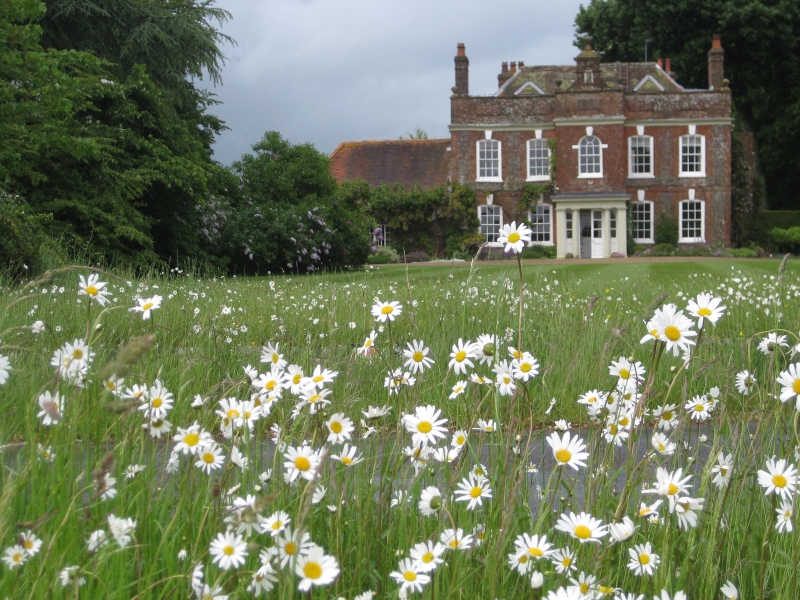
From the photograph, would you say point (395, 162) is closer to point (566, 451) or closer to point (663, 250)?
point (663, 250)

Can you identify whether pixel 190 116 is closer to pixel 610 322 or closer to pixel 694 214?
pixel 694 214

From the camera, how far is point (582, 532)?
1494mm

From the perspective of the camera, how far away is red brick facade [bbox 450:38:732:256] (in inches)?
1298

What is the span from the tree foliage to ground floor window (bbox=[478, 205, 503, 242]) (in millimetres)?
12742

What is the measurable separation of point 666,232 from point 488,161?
7.90 metres

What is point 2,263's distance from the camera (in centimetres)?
940

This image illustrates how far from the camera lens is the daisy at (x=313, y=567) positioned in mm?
1171

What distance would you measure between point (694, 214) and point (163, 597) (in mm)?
35089

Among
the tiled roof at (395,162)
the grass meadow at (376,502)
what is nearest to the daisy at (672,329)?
the grass meadow at (376,502)

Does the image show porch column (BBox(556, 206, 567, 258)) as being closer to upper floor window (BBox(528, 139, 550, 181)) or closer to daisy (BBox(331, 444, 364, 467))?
upper floor window (BBox(528, 139, 550, 181))

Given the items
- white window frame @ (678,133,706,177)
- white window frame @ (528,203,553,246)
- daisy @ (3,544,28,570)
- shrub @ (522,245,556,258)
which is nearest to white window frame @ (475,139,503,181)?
white window frame @ (528,203,553,246)

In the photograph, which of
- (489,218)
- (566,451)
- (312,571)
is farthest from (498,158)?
(312,571)

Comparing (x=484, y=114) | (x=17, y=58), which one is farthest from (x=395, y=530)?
(x=484, y=114)

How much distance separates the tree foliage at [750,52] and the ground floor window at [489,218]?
12.7m
